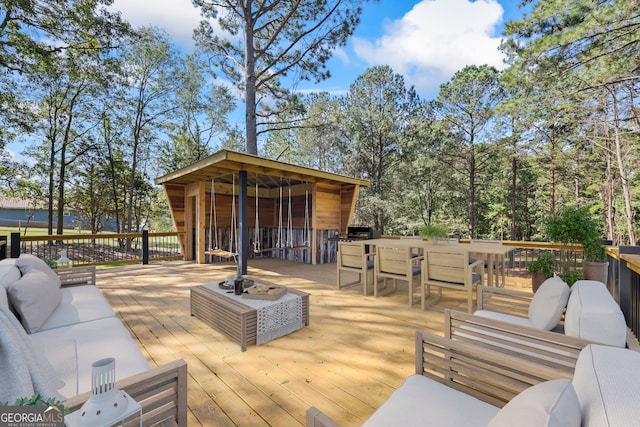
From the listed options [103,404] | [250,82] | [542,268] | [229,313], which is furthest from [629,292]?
[250,82]

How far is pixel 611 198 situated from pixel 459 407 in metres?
14.4

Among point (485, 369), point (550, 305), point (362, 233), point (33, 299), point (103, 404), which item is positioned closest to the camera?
point (103, 404)

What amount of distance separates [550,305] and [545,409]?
1.49 m

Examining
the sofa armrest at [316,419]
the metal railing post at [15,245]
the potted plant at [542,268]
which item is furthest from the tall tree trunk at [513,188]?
the metal railing post at [15,245]

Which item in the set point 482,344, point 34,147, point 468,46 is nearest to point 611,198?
point 468,46

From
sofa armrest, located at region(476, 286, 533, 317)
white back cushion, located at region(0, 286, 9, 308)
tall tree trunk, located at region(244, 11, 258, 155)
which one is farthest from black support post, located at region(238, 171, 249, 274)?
sofa armrest, located at region(476, 286, 533, 317)

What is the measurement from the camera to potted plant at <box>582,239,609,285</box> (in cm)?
314

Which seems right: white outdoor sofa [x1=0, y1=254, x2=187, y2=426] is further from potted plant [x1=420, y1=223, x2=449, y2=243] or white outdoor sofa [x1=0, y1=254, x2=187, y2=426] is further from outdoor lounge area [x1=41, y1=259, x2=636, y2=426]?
potted plant [x1=420, y1=223, x2=449, y2=243]

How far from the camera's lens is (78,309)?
234cm

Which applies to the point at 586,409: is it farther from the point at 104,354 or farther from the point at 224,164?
the point at 224,164

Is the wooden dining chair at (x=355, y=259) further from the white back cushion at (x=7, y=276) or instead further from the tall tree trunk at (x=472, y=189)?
the tall tree trunk at (x=472, y=189)

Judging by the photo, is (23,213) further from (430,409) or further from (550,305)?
(550,305)

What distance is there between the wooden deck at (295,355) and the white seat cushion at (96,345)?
480 mm

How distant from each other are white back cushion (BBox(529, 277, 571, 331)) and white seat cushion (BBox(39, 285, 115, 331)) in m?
3.22
